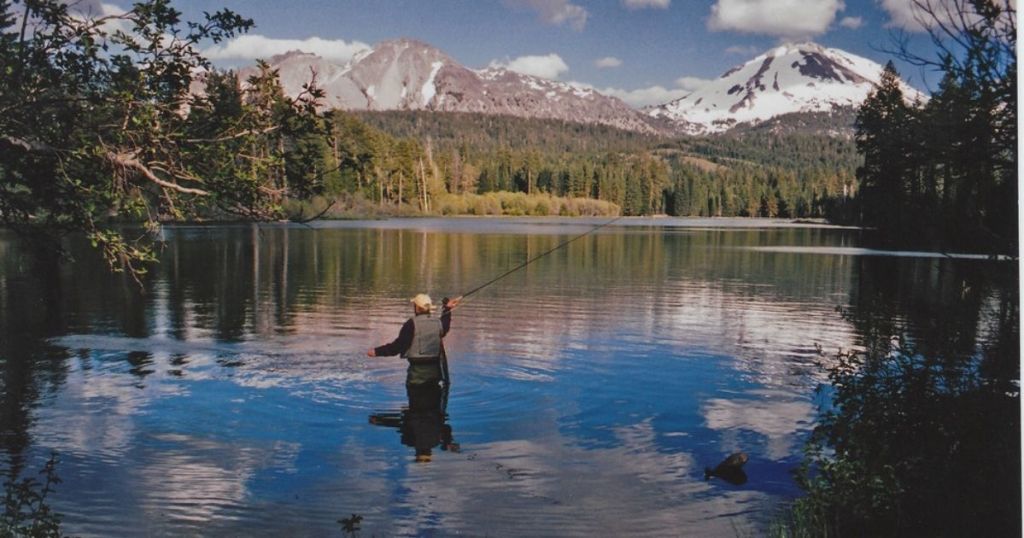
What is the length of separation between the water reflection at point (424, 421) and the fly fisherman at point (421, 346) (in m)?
0.15

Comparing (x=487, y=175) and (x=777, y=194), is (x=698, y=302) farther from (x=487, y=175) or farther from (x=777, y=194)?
(x=777, y=194)

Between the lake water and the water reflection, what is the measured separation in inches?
2.5

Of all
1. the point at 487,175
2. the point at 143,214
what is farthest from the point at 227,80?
the point at 487,175

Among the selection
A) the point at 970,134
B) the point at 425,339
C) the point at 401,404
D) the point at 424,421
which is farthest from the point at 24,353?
the point at 970,134

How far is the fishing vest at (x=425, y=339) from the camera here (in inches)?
448

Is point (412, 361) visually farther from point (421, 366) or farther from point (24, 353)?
point (24, 353)

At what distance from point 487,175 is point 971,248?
444 ft

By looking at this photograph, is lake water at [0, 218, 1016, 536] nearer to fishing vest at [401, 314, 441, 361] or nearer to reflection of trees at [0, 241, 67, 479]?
reflection of trees at [0, 241, 67, 479]

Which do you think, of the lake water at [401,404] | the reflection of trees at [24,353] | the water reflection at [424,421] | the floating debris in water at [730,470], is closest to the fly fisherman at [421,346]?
the water reflection at [424,421]

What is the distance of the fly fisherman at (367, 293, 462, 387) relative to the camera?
37.4 ft

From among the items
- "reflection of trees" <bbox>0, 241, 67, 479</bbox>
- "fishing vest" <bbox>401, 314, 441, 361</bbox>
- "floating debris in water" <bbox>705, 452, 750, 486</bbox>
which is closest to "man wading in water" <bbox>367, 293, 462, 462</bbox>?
"fishing vest" <bbox>401, 314, 441, 361</bbox>

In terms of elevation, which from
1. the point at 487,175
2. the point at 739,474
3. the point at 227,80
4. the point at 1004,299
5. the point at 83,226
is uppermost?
the point at 487,175

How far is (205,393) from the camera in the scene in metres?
12.6

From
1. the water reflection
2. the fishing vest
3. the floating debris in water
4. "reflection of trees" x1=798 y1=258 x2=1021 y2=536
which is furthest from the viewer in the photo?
the fishing vest
